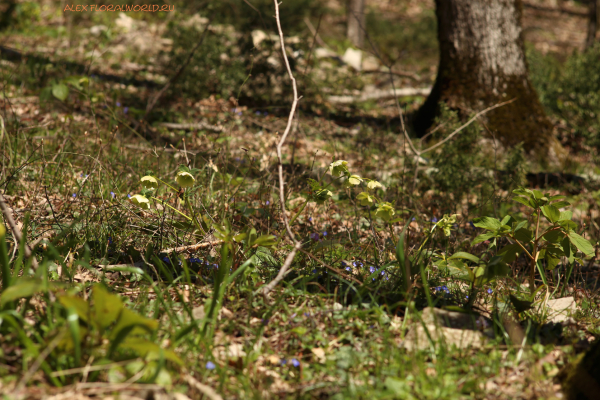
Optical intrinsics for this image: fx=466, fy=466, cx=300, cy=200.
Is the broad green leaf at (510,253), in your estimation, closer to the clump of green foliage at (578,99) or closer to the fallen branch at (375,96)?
the clump of green foliage at (578,99)

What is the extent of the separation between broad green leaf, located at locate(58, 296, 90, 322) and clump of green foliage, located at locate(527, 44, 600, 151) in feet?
18.1

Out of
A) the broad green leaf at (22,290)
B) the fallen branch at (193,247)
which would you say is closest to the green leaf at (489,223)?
the fallen branch at (193,247)

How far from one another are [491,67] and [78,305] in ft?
15.9

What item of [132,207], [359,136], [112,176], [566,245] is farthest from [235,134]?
[566,245]

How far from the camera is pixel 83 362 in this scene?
1.54 m

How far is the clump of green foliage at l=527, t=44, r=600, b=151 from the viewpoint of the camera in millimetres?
5449

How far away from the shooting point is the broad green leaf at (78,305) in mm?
1496

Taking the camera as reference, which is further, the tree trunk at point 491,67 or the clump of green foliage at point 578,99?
the clump of green foliage at point 578,99

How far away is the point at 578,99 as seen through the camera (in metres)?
5.71

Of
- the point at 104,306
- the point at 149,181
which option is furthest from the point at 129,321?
the point at 149,181

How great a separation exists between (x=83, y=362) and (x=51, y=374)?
0.36 feet

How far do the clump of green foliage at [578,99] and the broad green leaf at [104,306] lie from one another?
5.44 metres

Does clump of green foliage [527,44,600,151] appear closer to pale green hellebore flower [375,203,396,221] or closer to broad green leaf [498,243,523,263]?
broad green leaf [498,243,523,263]

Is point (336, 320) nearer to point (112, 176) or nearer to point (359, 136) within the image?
point (112, 176)
